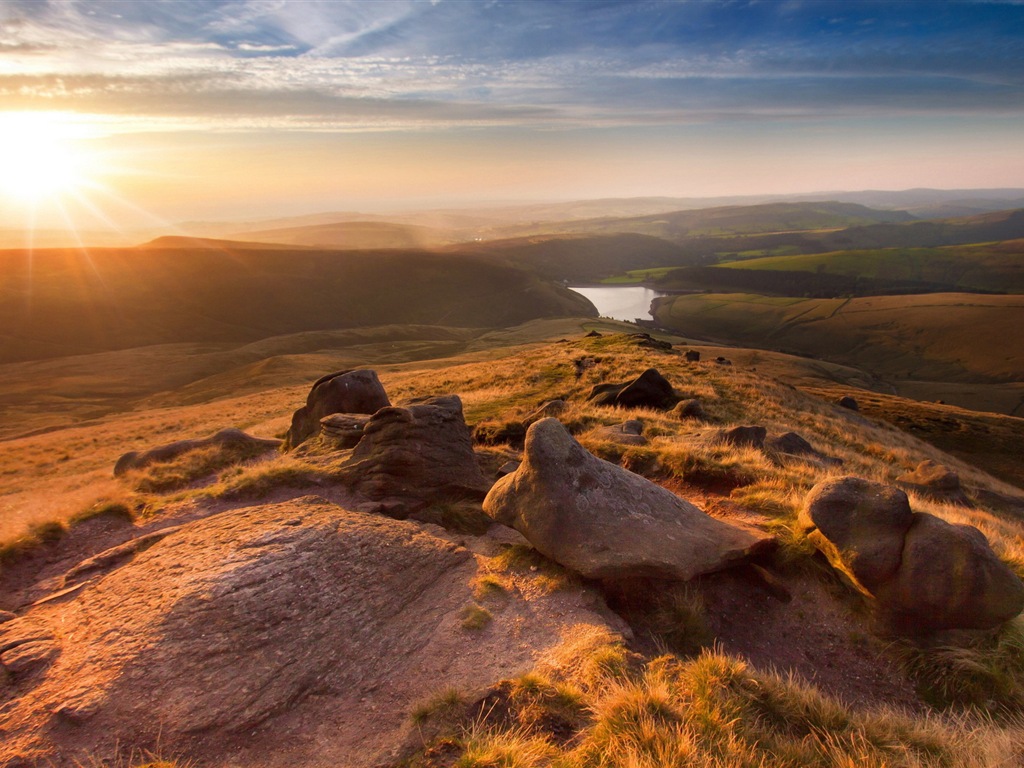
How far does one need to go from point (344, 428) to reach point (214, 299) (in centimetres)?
16758

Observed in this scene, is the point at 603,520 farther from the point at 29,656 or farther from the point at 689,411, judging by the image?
the point at 689,411

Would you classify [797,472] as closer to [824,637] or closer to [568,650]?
[824,637]

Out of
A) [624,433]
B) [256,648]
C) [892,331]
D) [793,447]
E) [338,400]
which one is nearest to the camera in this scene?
[256,648]

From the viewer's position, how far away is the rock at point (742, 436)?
57.6 feet

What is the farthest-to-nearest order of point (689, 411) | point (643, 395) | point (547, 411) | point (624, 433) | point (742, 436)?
point (643, 395) → point (689, 411) → point (547, 411) → point (624, 433) → point (742, 436)

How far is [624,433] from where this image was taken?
18.2 m

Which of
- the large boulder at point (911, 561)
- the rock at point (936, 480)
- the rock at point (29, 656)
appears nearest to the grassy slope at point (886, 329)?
the rock at point (936, 480)

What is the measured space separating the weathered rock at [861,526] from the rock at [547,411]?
11.3 metres

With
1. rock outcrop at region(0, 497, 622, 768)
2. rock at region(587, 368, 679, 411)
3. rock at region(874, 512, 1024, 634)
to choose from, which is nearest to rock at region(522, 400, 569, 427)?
rock at region(587, 368, 679, 411)

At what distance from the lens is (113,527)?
41.3 feet

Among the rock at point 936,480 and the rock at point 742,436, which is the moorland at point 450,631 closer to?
the rock at point 742,436

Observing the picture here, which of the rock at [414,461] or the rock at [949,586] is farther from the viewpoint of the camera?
the rock at [414,461]

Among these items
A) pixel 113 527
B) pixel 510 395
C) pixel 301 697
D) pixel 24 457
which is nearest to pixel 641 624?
pixel 301 697

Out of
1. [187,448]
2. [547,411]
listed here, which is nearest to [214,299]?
[187,448]
